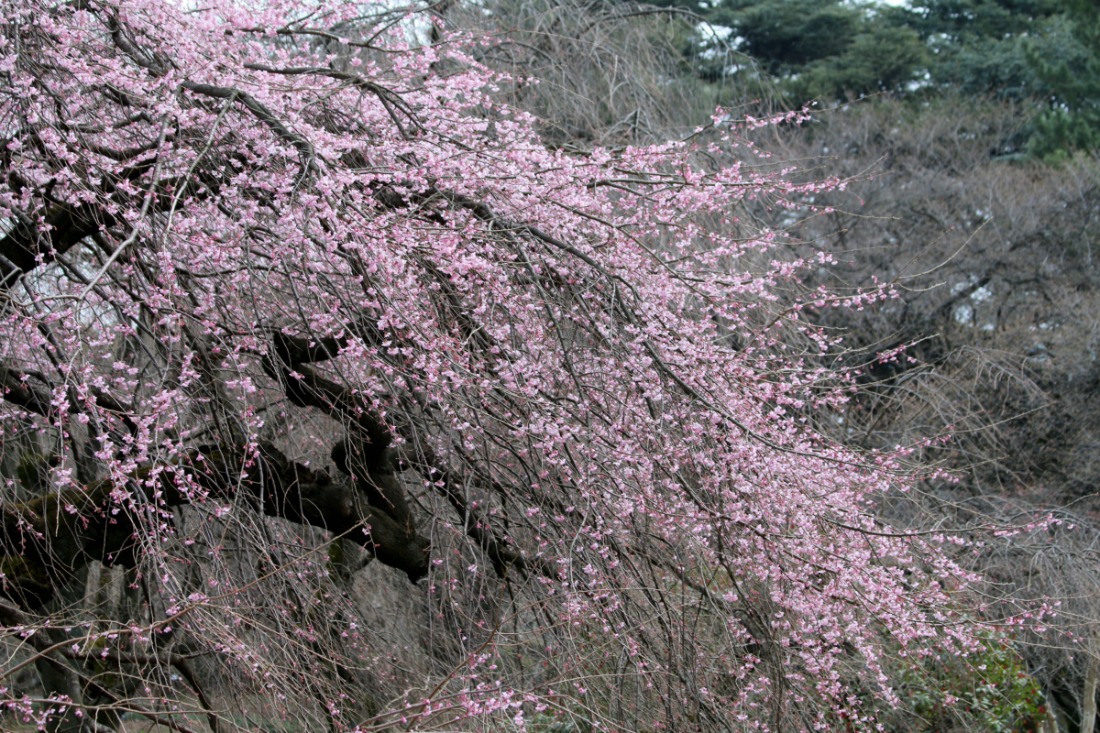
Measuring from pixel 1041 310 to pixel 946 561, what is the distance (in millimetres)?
7532

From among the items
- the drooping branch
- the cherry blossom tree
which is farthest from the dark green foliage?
the drooping branch

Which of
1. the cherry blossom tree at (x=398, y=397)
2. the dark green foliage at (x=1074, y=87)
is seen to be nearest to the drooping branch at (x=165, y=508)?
the cherry blossom tree at (x=398, y=397)

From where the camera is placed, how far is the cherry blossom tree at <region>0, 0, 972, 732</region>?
3049 millimetres

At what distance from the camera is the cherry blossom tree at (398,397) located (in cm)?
305

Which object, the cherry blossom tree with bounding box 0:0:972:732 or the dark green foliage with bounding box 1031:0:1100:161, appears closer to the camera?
the cherry blossom tree with bounding box 0:0:972:732

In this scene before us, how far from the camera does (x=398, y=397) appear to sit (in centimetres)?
334

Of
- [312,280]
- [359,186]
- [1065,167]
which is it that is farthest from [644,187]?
[1065,167]

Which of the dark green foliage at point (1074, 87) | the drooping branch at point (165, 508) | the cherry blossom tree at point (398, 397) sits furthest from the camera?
the dark green foliage at point (1074, 87)

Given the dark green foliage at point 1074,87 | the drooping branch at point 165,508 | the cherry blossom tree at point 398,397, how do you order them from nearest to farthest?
1. the cherry blossom tree at point 398,397
2. the drooping branch at point 165,508
3. the dark green foliage at point 1074,87

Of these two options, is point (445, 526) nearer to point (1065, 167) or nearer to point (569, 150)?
point (569, 150)

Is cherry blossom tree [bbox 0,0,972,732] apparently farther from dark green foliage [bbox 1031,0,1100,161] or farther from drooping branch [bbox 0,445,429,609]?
dark green foliage [bbox 1031,0,1100,161]

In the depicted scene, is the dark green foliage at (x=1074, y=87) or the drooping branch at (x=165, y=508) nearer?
the drooping branch at (x=165, y=508)

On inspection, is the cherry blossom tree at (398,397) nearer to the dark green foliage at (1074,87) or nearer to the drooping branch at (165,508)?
the drooping branch at (165,508)

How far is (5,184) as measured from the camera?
312 cm
